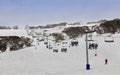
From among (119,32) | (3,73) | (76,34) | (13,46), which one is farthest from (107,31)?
(3,73)

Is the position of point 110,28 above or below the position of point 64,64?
above

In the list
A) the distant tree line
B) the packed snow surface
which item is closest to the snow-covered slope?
the packed snow surface

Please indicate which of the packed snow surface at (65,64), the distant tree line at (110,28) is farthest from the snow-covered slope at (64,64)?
the distant tree line at (110,28)

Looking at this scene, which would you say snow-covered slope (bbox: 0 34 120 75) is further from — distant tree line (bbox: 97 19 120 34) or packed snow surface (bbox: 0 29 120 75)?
distant tree line (bbox: 97 19 120 34)

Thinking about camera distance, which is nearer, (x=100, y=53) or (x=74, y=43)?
(x=100, y=53)

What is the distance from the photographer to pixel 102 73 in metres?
24.2

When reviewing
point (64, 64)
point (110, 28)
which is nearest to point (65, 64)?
point (64, 64)

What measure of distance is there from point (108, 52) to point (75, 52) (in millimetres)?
5910

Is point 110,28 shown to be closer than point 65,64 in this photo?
No

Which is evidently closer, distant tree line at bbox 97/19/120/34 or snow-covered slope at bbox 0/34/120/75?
snow-covered slope at bbox 0/34/120/75

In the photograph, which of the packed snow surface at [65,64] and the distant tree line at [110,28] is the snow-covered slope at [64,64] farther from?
A: the distant tree line at [110,28]

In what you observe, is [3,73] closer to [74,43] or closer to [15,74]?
[15,74]

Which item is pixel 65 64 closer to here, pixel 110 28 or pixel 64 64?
pixel 64 64

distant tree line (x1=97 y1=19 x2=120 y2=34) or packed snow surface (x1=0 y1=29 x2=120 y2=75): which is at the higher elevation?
distant tree line (x1=97 y1=19 x2=120 y2=34)
